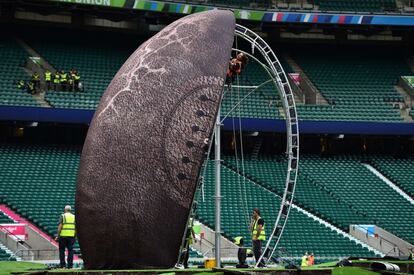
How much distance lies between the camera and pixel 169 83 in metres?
14.9

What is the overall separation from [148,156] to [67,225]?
3.93 metres

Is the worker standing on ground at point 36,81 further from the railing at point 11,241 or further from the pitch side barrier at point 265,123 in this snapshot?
the railing at point 11,241

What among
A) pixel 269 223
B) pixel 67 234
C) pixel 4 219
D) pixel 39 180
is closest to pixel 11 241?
pixel 4 219

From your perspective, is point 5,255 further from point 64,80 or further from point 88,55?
point 88,55

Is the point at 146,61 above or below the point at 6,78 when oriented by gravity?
below

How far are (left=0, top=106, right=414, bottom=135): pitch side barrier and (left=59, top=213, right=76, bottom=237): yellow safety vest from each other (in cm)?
1495

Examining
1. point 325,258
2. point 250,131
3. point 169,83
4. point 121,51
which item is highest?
point 121,51

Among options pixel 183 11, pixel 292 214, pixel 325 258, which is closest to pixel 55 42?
pixel 183 11

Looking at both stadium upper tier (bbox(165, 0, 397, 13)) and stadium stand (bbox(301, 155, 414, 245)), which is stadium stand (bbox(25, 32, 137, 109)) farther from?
stadium stand (bbox(301, 155, 414, 245))

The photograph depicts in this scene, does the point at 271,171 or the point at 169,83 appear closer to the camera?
the point at 169,83

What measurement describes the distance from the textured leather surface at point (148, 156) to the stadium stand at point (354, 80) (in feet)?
75.9

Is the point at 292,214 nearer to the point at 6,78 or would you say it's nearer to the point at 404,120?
the point at 404,120

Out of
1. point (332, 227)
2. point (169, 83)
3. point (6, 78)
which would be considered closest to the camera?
point (169, 83)

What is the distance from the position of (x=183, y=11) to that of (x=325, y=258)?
579 inches
